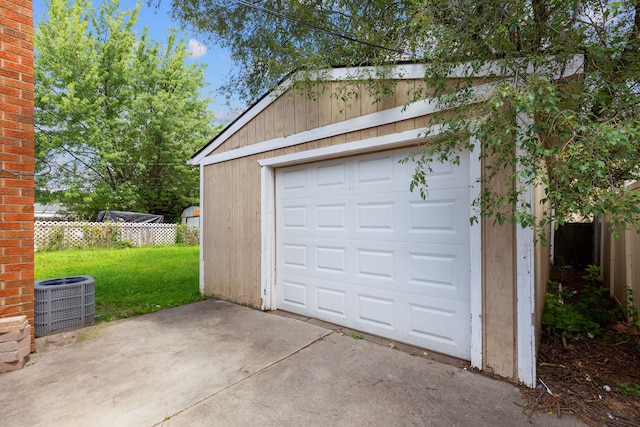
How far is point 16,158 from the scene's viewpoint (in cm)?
295

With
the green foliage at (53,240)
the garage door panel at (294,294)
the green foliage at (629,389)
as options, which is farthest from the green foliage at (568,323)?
the green foliage at (53,240)

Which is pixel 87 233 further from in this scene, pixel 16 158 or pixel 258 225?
pixel 16 158

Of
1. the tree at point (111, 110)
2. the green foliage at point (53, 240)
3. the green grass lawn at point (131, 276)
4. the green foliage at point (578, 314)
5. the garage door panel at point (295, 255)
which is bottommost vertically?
the green grass lawn at point (131, 276)

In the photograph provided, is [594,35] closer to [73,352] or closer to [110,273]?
[73,352]

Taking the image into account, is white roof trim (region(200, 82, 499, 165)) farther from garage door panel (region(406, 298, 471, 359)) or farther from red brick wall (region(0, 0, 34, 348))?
red brick wall (region(0, 0, 34, 348))

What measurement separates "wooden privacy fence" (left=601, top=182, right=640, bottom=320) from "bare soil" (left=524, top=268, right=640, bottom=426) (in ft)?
1.39

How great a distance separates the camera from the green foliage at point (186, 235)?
1471 cm

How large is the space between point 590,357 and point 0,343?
5221 millimetres

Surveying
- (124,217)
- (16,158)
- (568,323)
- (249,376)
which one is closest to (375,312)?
(249,376)

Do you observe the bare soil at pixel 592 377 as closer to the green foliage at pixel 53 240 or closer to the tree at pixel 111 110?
the green foliage at pixel 53 240

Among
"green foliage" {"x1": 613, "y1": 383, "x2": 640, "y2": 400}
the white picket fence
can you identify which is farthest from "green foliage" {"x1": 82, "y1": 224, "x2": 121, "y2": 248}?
"green foliage" {"x1": 613, "y1": 383, "x2": 640, "y2": 400}

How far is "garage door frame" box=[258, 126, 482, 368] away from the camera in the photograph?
9.06 ft

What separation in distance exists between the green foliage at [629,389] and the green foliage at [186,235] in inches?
589

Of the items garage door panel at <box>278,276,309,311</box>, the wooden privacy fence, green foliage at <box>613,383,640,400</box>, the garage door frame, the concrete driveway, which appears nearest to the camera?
the concrete driveway
